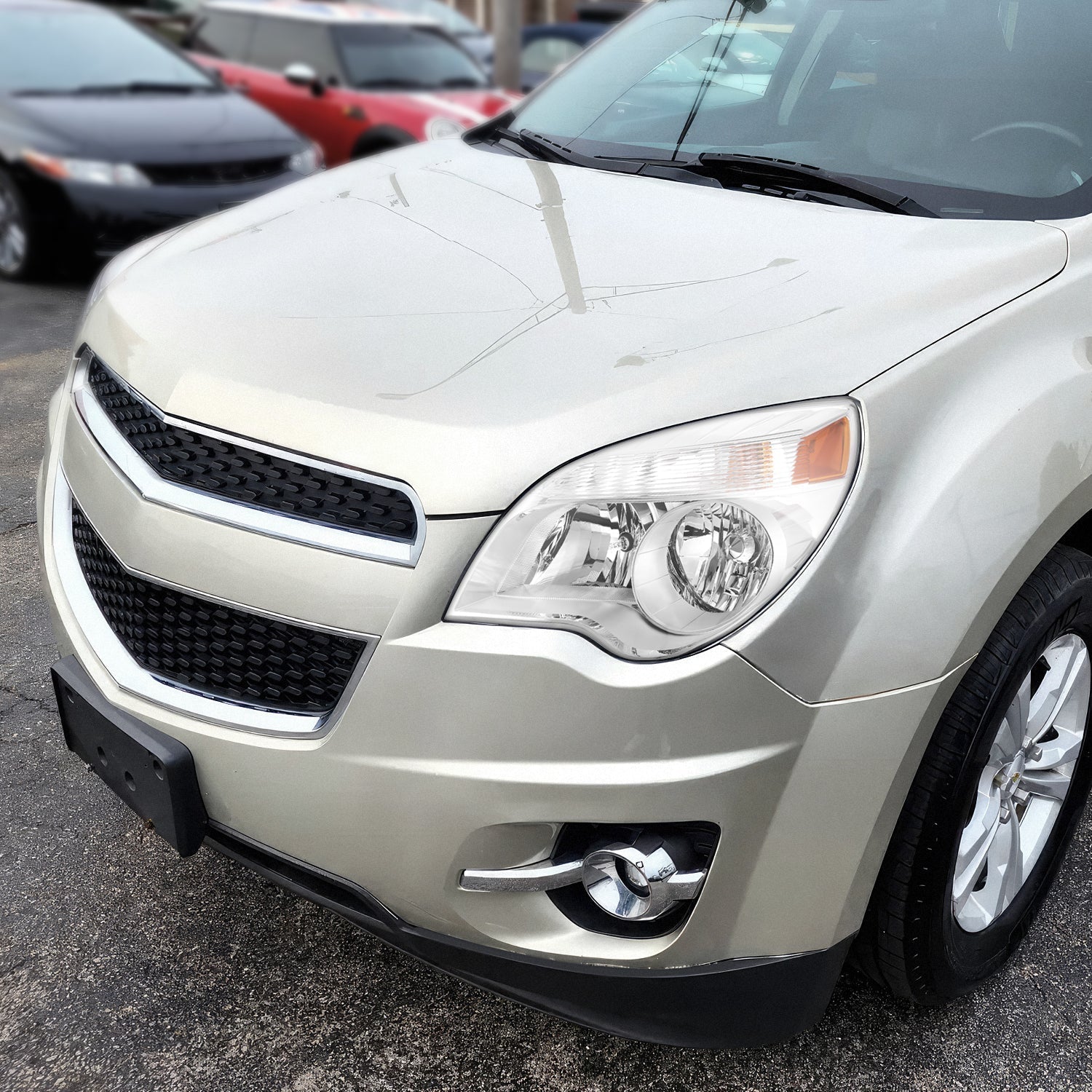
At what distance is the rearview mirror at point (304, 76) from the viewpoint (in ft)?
24.5

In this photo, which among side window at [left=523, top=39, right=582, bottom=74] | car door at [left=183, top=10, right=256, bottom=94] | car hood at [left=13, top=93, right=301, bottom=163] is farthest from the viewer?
side window at [left=523, top=39, right=582, bottom=74]

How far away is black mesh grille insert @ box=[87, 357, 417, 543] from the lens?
146cm

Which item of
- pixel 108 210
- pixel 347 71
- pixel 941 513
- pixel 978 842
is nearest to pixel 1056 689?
pixel 978 842

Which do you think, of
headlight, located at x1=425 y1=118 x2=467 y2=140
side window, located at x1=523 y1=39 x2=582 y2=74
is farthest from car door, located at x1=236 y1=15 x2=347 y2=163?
headlight, located at x1=425 y1=118 x2=467 y2=140

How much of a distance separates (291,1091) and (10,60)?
242 inches

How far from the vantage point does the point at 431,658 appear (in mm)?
1398

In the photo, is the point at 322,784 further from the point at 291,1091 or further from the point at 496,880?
the point at 291,1091

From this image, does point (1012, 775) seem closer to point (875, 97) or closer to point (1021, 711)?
point (1021, 711)

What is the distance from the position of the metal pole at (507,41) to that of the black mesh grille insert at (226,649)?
8111mm

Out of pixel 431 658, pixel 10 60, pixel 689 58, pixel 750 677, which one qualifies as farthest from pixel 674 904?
pixel 10 60

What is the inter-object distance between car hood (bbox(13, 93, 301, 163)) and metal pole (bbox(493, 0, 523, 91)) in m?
3.07

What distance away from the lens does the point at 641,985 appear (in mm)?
1504

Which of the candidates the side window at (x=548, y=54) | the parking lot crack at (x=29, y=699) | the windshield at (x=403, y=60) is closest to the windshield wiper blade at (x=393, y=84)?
the windshield at (x=403, y=60)

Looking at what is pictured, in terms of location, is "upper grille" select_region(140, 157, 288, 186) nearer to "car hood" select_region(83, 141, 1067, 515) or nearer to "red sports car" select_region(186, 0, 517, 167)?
"red sports car" select_region(186, 0, 517, 167)
